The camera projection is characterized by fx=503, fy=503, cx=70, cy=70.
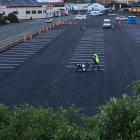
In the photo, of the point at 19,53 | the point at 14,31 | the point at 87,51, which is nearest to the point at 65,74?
the point at 87,51

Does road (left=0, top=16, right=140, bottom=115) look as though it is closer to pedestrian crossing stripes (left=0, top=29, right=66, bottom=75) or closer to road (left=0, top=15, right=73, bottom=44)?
pedestrian crossing stripes (left=0, top=29, right=66, bottom=75)

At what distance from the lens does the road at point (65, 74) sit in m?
25.0

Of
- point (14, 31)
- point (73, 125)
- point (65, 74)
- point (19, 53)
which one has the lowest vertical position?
point (14, 31)

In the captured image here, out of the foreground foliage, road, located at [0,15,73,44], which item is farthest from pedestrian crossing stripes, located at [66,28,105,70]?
the foreground foliage

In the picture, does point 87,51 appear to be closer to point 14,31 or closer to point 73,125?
Answer: point 14,31

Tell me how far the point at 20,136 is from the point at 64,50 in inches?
1619

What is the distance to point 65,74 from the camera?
3294cm

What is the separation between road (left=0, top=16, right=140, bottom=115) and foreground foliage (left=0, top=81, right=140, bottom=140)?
517 inches

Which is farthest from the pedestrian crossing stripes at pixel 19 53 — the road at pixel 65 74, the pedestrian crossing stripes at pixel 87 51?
the pedestrian crossing stripes at pixel 87 51

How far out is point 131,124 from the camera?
7.10 m

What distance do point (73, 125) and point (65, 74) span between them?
2517 centimetres

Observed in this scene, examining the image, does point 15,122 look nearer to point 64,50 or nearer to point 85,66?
point 85,66

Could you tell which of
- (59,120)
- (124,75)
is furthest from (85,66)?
(59,120)

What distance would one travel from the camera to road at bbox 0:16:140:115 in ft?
81.9
